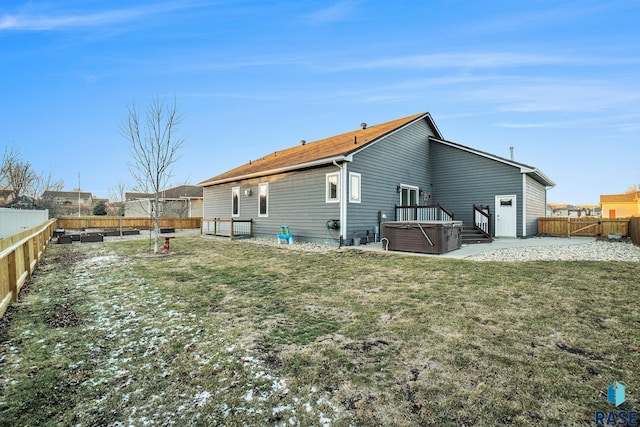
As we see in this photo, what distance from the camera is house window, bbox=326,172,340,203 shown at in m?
11.1

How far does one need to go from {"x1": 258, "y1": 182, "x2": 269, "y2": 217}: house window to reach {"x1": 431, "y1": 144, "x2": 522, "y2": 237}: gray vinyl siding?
9.35 metres

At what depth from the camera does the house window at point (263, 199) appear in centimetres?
1441

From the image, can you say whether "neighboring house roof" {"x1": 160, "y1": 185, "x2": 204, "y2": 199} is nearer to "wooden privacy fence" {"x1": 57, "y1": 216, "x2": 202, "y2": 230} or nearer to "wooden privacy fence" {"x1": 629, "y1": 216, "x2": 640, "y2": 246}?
"wooden privacy fence" {"x1": 57, "y1": 216, "x2": 202, "y2": 230}

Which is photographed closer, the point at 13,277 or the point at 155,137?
the point at 13,277

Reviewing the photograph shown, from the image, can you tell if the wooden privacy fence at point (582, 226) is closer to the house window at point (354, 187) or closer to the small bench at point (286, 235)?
the house window at point (354, 187)

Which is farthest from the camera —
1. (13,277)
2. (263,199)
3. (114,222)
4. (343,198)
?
(114,222)

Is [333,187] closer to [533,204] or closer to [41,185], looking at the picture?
[533,204]

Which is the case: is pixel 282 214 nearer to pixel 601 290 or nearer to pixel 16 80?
pixel 601 290

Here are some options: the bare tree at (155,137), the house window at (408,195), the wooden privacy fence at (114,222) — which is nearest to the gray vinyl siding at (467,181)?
the house window at (408,195)

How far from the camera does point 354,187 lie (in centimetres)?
1126

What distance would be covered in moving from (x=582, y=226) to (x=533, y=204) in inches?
102

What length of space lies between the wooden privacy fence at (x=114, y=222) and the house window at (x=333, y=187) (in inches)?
597

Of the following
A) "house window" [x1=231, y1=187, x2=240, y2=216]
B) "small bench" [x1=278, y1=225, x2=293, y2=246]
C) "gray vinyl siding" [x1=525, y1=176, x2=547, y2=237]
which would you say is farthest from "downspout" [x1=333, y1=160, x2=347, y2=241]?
"gray vinyl siding" [x1=525, y1=176, x2=547, y2=237]

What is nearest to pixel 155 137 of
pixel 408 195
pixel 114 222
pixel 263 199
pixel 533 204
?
pixel 263 199
